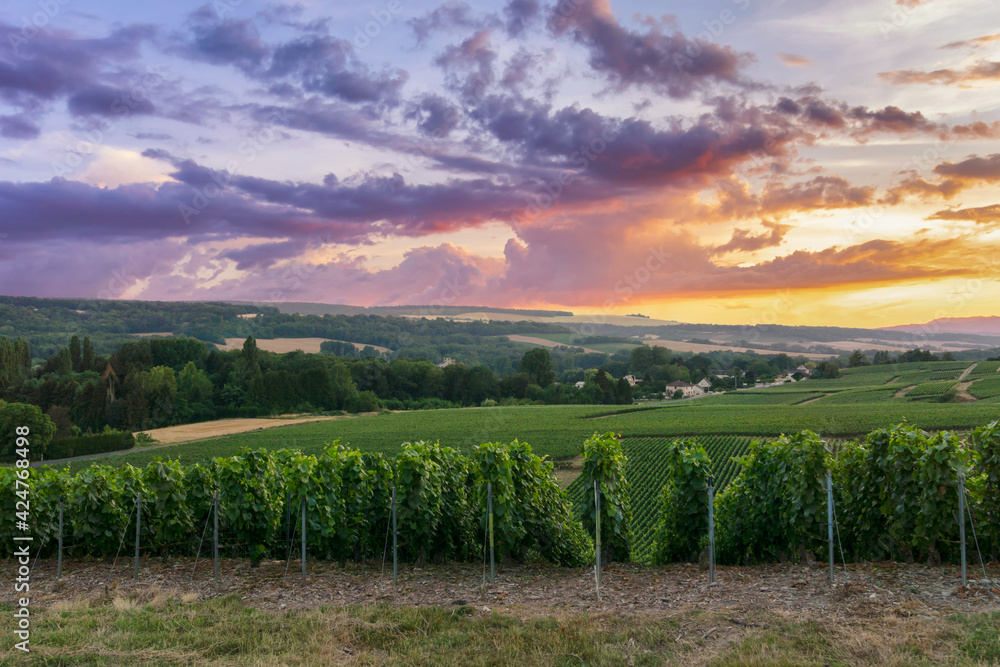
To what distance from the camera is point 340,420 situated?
93438mm

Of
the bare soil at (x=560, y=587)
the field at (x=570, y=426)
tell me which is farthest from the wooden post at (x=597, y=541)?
the field at (x=570, y=426)

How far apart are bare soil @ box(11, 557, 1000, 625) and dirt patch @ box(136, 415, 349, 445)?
240ft

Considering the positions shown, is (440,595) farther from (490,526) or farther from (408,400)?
(408,400)

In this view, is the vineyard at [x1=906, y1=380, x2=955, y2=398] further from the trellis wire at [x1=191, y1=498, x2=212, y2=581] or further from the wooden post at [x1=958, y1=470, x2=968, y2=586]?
the trellis wire at [x1=191, y1=498, x2=212, y2=581]

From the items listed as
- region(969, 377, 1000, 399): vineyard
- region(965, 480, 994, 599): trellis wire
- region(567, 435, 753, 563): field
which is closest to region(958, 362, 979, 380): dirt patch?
region(969, 377, 1000, 399): vineyard

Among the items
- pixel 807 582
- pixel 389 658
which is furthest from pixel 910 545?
pixel 389 658

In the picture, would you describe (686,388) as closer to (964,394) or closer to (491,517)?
(964,394)

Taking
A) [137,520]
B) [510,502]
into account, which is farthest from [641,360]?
[137,520]

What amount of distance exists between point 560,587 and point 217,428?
86101 millimetres

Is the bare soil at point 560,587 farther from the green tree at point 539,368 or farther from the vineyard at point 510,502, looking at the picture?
the green tree at point 539,368

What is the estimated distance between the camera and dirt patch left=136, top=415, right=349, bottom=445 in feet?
257

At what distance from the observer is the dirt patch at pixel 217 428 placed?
257ft

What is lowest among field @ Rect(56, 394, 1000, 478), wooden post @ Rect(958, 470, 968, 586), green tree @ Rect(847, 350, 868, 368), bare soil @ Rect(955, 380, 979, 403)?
field @ Rect(56, 394, 1000, 478)

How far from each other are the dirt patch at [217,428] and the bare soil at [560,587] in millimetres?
73286
